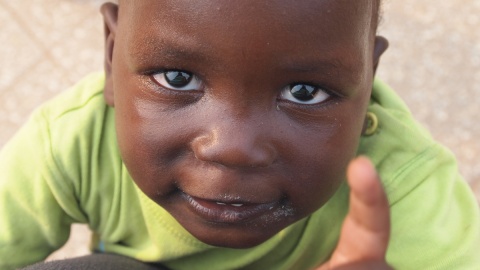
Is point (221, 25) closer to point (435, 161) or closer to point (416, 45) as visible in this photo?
point (435, 161)

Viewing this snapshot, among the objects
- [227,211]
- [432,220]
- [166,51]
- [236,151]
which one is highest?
[166,51]

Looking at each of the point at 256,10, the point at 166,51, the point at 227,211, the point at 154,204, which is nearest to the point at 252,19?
the point at 256,10

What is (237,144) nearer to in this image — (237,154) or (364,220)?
(237,154)

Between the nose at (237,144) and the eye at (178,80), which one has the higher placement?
the eye at (178,80)

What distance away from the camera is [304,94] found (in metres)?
0.87

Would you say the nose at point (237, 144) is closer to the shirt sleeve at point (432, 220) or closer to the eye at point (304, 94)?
the eye at point (304, 94)

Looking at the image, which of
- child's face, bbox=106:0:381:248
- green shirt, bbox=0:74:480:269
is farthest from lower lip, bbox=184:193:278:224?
green shirt, bbox=0:74:480:269

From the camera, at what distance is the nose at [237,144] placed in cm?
81

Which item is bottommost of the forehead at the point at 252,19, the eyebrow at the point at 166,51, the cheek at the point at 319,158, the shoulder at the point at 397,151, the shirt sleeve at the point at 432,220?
the shirt sleeve at the point at 432,220

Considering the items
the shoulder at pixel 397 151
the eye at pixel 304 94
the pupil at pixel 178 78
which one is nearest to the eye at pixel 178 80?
the pupil at pixel 178 78

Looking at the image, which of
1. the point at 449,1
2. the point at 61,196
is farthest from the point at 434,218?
the point at 449,1

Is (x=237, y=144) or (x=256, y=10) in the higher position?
(x=256, y=10)

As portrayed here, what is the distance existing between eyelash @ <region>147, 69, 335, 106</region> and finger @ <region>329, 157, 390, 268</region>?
199mm

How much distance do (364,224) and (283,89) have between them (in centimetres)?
22
